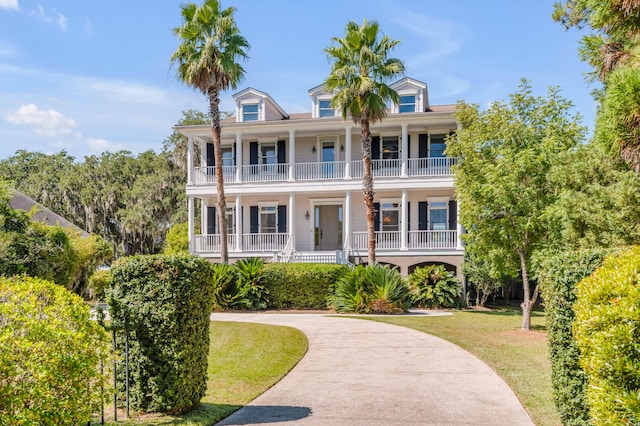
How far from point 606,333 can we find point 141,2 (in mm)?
12181

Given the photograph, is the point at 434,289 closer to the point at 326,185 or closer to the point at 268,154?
the point at 326,185

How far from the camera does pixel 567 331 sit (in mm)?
4836

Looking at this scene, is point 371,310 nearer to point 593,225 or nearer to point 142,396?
point 593,225

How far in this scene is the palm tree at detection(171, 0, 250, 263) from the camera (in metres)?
21.1

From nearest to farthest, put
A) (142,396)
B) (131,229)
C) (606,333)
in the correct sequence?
(606,333) < (142,396) < (131,229)

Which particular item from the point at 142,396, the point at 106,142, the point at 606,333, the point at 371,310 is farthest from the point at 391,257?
the point at 106,142

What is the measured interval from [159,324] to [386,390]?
130 inches

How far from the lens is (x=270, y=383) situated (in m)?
7.43

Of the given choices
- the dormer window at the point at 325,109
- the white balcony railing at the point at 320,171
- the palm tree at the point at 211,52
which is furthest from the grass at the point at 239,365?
the dormer window at the point at 325,109

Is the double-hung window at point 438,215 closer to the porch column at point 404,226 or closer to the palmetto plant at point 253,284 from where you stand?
the porch column at point 404,226

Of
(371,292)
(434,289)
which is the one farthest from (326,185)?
(371,292)

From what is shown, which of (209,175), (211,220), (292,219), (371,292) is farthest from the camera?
(211,220)

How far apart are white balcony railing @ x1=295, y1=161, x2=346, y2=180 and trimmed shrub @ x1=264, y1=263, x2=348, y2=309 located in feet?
23.3

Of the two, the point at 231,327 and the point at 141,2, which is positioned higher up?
the point at 141,2
